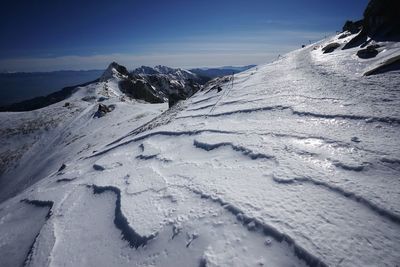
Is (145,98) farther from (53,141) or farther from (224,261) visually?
(224,261)

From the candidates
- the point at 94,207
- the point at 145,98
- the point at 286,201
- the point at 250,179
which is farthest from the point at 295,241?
the point at 145,98

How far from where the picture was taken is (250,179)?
4.16m

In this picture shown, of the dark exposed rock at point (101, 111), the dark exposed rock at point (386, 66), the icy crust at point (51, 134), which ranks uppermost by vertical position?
the dark exposed rock at point (386, 66)

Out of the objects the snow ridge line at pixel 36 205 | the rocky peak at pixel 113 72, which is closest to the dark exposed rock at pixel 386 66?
the snow ridge line at pixel 36 205

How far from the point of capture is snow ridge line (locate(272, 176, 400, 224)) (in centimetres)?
283

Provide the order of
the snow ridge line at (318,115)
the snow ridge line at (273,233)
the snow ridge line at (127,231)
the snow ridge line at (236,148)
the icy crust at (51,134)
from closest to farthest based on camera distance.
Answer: the snow ridge line at (273,233) < the snow ridge line at (127,231) < the snow ridge line at (236,148) < the snow ridge line at (318,115) < the icy crust at (51,134)

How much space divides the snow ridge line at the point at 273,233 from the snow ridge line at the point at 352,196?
39.3 inches

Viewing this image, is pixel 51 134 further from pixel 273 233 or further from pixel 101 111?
pixel 273 233

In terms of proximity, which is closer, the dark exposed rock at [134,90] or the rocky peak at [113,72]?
the dark exposed rock at [134,90]

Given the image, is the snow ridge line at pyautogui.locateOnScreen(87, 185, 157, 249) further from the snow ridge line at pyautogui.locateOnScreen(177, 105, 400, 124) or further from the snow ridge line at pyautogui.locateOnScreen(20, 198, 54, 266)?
the snow ridge line at pyautogui.locateOnScreen(177, 105, 400, 124)

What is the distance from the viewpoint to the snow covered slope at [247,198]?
2789 millimetres

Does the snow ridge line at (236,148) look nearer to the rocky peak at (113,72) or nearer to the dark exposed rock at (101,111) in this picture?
the dark exposed rock at (101,111)

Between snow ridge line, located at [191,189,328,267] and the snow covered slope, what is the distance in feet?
0.04

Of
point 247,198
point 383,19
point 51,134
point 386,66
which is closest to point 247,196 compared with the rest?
point 247,198
